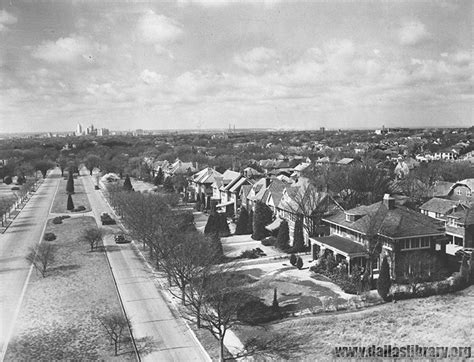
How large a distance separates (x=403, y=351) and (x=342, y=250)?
1500 centimetres

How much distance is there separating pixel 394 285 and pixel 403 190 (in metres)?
35.9

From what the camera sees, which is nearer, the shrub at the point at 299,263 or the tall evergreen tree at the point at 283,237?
the shrub at the point at 299,263

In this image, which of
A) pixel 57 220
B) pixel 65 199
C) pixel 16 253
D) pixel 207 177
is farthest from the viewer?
pixel 65 199

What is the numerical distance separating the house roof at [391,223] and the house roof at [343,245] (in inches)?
52.7

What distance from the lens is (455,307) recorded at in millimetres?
30125

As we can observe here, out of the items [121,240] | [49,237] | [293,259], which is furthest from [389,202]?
[49,237]

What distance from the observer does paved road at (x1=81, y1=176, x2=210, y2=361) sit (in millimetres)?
25156

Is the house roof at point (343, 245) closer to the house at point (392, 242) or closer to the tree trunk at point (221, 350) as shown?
the house at point (392, 242)

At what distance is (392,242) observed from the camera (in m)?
36.4

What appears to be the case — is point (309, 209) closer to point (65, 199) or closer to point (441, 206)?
point (441, 206)

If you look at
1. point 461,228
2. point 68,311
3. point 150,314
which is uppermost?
point 461,228

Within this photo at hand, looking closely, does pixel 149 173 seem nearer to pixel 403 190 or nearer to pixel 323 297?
pixel 403 190

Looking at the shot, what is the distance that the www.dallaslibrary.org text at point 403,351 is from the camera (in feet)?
73.0

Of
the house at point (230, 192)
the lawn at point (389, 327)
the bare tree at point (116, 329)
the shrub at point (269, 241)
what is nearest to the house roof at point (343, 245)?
the lawn at point (389, 327)
